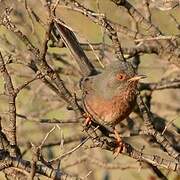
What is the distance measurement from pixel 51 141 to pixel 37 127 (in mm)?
806

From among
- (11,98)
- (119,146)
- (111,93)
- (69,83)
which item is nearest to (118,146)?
(119,146)

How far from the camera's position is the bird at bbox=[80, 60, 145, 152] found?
426 cm

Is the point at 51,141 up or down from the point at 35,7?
down

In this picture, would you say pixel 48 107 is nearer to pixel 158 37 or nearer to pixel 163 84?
pixel 163 84

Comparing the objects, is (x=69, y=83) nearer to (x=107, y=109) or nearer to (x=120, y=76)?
(x=120, y=76)

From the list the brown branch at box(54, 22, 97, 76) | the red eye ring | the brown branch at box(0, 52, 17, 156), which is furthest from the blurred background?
the brown branch at box(0, 52, 17, 156)

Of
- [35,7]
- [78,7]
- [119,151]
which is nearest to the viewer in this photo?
[78,7]

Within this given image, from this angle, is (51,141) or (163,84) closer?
(163,84)

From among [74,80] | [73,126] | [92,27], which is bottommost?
[73,126]

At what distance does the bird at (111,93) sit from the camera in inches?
168

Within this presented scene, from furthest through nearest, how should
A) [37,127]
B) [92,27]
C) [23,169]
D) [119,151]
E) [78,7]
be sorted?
[92,27] < [37,127] < [119,151] < [78,7] < [23,169]

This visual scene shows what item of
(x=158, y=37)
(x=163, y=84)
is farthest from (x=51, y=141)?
(x=158, y=37)

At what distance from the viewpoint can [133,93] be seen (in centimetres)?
438

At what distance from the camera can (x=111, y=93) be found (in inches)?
176
